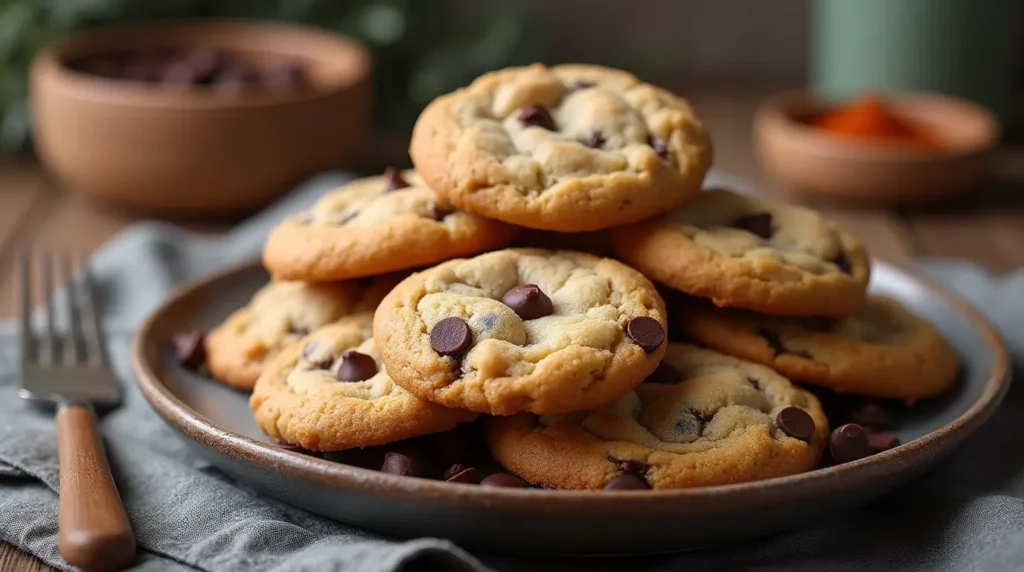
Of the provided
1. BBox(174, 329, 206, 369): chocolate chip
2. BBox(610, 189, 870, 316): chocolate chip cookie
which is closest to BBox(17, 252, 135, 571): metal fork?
BBox(174, 329, 206, 369): chocolate chip

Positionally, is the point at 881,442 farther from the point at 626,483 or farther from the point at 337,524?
the point at 337,524

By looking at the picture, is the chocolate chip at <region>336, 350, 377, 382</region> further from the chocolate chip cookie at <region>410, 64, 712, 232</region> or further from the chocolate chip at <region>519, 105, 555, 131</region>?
the chocolate chip at <region>519, 105, 555, 131</region>

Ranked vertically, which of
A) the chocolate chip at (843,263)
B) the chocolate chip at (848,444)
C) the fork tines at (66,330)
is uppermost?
the chocolate chip at (843,263)

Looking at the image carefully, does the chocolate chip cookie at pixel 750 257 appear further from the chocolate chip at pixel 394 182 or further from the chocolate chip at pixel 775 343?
the chocolate chip at pixel 394 182

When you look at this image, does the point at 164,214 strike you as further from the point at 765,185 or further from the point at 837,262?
the point at 837,262

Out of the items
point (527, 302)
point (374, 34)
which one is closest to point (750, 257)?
point (527, 302)

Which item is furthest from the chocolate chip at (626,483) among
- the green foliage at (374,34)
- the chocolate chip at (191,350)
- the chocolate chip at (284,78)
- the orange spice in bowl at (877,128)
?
the green foliage at (374,34)
